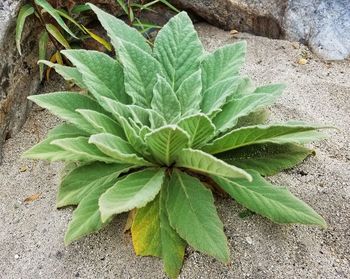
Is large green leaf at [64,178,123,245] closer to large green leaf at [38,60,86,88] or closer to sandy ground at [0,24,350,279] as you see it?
sandy ground at [0,24,350,279]

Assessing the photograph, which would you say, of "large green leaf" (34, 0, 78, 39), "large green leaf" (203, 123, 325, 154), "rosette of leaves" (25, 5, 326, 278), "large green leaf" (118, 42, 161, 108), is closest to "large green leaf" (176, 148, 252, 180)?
"rosette of leaves" (25, 5, 326, 278)

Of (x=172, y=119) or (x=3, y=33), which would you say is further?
(x=3, y=33)

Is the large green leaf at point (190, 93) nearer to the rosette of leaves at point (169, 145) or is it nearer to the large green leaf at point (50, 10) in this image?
the rosette of leaves at point (169, 145)

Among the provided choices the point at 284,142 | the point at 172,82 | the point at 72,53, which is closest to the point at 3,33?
the point at 72,53

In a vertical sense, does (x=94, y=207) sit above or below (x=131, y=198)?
below

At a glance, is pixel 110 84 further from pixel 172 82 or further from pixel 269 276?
pixel 269 276

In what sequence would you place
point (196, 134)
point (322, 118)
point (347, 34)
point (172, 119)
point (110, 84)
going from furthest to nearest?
point (347, 34) → point (322, 118) → point (110, 84) → point (172, 119) → point (196, 134)
